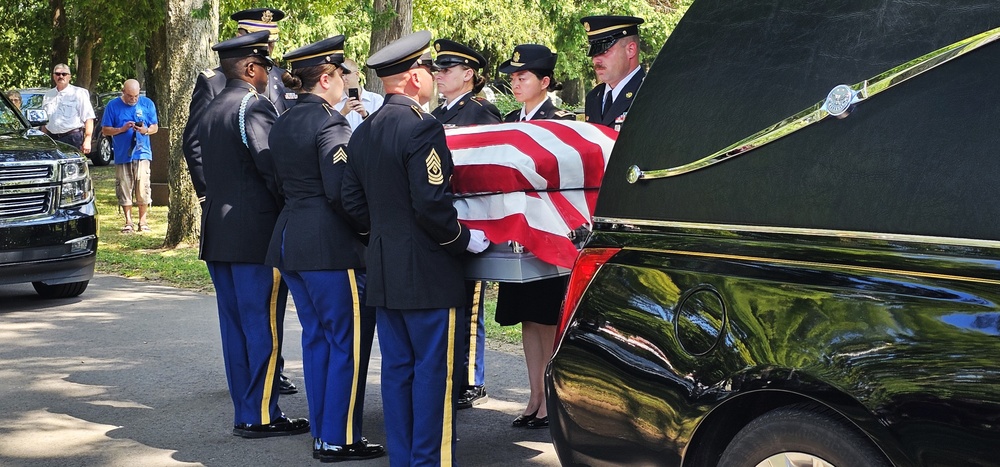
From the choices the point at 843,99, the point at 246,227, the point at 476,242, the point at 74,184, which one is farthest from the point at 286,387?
the point at 843,99

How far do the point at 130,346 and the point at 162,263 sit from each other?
4093 mm

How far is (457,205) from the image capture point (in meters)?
4.95

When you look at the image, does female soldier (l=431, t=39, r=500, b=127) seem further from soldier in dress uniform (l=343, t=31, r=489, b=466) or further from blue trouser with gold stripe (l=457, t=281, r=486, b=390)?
soldier in dress uniform (l=343, t=31, r=489, b=466)

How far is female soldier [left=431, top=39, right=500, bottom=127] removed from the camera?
6.43 m

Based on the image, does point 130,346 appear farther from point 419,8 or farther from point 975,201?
point 419,8

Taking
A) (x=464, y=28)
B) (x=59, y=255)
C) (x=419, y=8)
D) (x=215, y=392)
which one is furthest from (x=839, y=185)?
(x=464, y=28)

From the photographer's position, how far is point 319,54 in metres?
5.30

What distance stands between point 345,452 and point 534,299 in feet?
3.92

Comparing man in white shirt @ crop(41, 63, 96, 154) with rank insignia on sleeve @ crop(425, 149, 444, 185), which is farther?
man in white shirt @ crop(41, 63, 96, 154)

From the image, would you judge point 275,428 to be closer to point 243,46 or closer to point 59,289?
point 243,46

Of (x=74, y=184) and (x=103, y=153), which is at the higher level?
(x=103, y=153)

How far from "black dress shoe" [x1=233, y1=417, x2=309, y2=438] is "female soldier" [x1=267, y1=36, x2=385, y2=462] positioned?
1.62 feet

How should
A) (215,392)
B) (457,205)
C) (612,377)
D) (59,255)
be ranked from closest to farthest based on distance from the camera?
(612,377)
(457,205)
(215,392)
(59,255)

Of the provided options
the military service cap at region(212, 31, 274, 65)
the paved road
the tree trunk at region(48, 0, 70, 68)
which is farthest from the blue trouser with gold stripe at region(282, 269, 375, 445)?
the tree trunk at region(48, 0, 70, 68)
